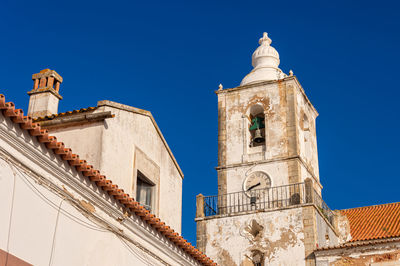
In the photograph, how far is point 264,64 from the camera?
26.8m

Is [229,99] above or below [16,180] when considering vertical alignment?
above

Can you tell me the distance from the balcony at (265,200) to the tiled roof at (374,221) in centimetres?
106

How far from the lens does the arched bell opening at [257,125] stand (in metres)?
24.6

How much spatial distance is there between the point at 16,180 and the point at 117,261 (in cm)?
278

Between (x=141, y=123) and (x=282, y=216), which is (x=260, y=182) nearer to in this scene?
(x=282, y=216)

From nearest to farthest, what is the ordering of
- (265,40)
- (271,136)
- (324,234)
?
(324,234), (271,136), (265,40)

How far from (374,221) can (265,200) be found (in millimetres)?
4176

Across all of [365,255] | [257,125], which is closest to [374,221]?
[365,255]

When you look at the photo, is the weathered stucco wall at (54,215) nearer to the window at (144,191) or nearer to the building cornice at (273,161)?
the window at (144,191)

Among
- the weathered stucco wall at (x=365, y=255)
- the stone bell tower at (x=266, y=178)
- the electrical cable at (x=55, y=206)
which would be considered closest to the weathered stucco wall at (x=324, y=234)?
the stone bell tower at (x=266, y=178)

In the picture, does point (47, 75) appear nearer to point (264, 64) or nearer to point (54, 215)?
point (54, 215)

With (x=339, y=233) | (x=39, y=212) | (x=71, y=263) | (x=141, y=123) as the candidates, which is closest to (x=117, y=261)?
(x=71, y=263)

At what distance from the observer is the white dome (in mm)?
26109

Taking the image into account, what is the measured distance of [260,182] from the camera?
77.2 ft
